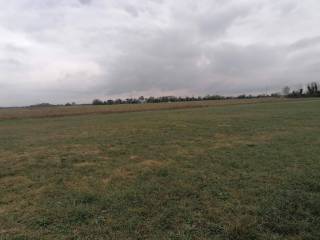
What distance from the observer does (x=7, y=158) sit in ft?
31.2

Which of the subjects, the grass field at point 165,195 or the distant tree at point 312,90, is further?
the distant tree at point 312,90

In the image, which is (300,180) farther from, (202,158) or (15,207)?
(15,207)

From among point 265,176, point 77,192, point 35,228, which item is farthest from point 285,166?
point 35,228

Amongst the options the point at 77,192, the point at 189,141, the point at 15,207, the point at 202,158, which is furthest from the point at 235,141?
the point at 15,207

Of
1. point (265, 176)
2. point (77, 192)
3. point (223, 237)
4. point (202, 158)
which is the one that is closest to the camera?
point (223, 237)

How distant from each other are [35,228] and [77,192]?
1509mm

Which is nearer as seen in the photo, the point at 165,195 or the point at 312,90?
the point at 165,195

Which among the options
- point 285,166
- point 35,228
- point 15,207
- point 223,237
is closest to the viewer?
point 223,237

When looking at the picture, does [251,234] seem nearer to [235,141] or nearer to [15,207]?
[15,207]

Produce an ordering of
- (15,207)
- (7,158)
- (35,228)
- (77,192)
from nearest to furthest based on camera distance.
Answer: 1. (35,228)
2. (15,207)
3. (77,192)
4. (7,158)

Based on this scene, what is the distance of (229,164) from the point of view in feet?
24.6

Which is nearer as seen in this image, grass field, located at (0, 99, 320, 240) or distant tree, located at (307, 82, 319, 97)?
grass field, located at (0, 99, 320, 240)

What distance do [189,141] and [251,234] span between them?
331 inches

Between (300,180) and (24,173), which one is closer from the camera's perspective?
(300,180)
